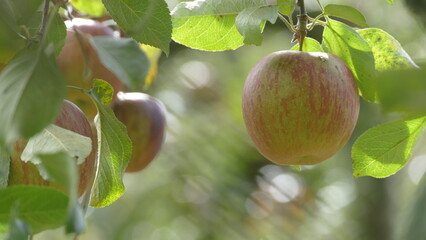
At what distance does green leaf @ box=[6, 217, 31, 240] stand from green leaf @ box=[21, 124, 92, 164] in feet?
0.42

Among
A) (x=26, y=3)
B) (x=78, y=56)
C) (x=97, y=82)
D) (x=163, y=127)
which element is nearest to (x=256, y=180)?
(x=163, y=127)

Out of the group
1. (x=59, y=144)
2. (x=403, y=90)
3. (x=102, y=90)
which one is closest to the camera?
(x=403, y=90)

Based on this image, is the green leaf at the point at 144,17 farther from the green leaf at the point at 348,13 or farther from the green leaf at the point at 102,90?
the green leaf at the point at 348,13

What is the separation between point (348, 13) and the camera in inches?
27.0

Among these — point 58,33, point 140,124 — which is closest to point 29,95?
point 58,33

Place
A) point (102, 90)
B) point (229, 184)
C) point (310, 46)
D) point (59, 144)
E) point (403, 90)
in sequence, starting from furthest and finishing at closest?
point (229, 184), point (310, 46), point (102, 90), point (59, 144), point (403, 90)

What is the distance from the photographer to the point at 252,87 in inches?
26.6

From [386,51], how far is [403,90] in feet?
1.31

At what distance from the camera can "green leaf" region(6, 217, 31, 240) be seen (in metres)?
0.37

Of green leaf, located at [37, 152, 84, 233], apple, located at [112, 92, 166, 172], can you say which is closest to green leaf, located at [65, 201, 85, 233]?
green leaf, located at [37, 152, 84, 233]

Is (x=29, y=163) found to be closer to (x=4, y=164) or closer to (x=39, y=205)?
(x=4, y=164)

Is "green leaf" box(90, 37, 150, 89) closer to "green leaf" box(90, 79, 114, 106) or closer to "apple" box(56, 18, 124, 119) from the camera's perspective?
"green leaf" box(90, 79, 114, 106)

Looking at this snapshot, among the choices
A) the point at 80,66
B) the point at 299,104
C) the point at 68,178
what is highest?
the point at 68,178

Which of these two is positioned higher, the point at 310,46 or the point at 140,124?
the point at 310,46
